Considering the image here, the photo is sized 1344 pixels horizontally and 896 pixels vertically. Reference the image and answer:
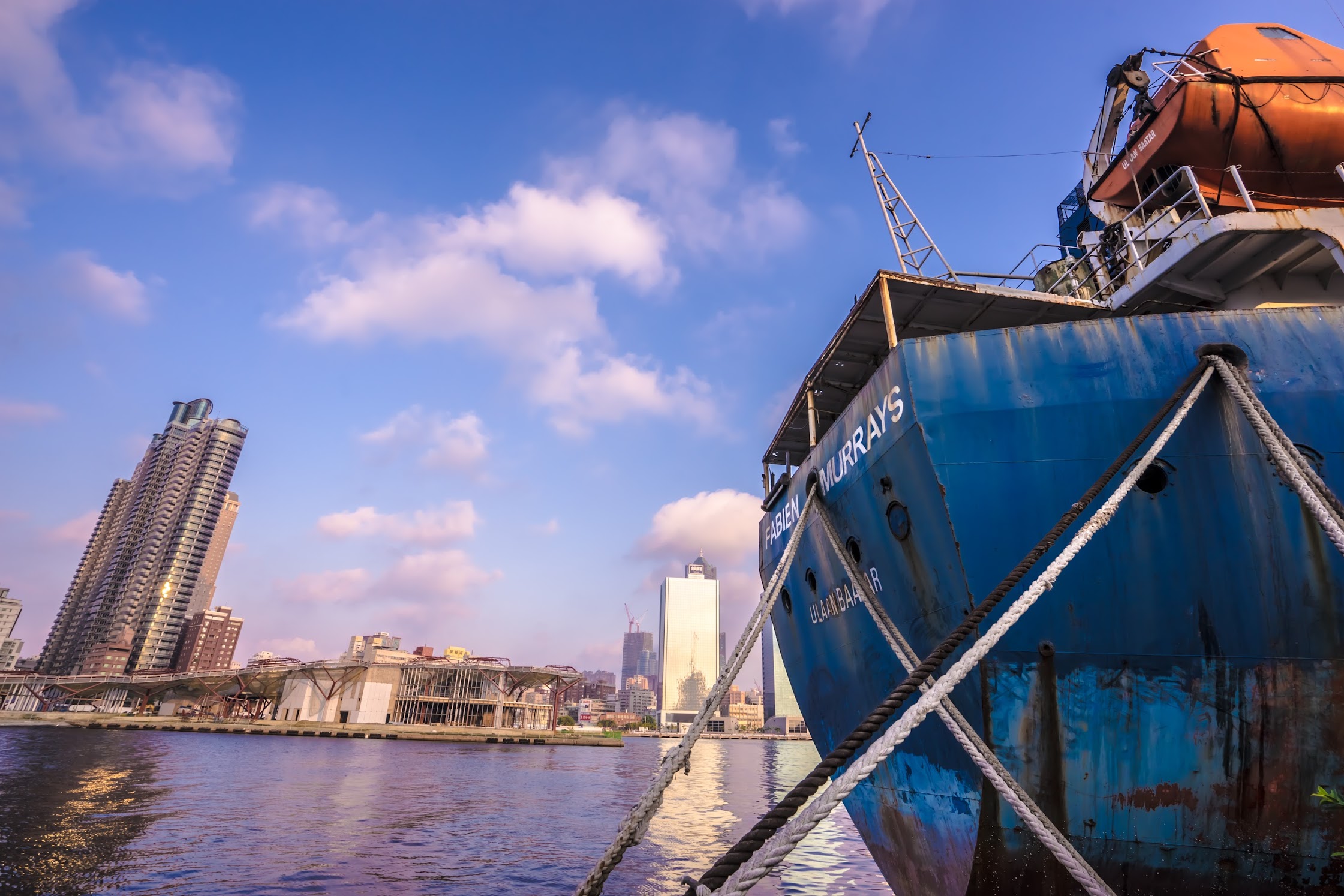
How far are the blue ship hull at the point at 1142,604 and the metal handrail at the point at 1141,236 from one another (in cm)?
264

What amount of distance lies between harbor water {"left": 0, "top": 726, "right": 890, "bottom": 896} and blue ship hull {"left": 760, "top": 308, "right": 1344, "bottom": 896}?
7.60 meters

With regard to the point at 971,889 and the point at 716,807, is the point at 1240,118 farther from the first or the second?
the point at 716,807

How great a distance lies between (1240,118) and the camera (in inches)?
409

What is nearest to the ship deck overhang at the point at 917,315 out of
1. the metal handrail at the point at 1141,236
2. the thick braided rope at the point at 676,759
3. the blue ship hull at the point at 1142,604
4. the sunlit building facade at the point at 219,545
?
the metal handrail at the point at 1141,236

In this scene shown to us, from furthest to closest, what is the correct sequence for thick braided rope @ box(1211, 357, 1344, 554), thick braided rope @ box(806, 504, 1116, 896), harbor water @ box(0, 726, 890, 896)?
harbor water @ box(0, 726, 890, 896)
thick braided rope @ box(1211, 357, 1344, 554)
thick braided rope @ box(806, 504, 1116, 896)

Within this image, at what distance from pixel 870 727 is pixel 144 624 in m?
179

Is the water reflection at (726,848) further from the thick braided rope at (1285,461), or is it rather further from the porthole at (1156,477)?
the thick braided rope at (1285,461)

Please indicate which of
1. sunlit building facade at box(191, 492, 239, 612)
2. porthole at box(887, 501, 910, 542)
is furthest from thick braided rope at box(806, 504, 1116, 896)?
sunlit building facade at box(191, 492, 239, 612)

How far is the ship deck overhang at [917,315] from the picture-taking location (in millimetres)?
7879

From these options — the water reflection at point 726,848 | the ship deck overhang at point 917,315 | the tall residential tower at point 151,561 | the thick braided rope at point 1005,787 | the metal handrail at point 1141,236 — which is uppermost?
the tall residential tower at point 151,561

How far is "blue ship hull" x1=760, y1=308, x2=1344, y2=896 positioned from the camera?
17.1ft

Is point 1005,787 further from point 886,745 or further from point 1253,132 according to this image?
point 1253,132

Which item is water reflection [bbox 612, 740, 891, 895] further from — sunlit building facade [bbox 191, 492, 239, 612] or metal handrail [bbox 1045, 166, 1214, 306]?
sunlit building facade [bbox 191, 492, 239, 612]

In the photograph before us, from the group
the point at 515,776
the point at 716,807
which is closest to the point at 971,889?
the point at 716,807
